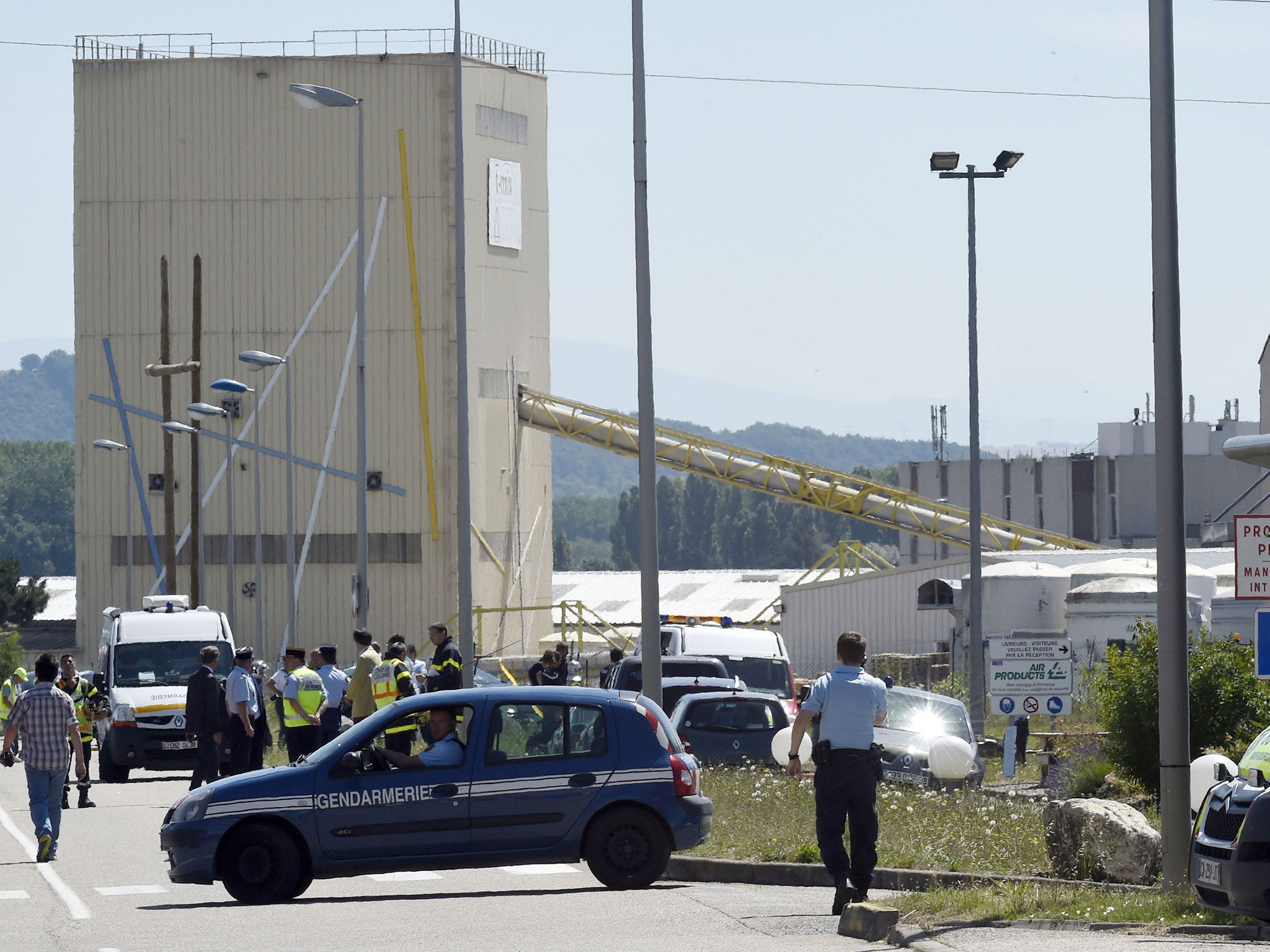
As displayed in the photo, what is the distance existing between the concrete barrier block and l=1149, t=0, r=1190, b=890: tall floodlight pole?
2.12m

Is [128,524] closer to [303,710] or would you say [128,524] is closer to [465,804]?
[303,710]

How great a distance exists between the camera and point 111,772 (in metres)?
28.4

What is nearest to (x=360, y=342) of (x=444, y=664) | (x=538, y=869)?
(x=444, y=664)

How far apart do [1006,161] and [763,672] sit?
359 inches

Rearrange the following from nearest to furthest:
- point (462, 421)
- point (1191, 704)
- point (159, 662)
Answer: point (1191, 704) → point (462, 421) → point (159, 662)

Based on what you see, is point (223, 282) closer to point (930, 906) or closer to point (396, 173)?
point (396, 173)

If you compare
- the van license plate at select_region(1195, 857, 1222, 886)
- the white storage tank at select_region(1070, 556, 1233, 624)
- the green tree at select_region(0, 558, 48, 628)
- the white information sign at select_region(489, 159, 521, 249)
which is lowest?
the green tree at select_region(0, 558, 48, 628)

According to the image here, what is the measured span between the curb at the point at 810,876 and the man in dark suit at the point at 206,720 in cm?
842

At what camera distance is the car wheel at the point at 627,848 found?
531 inches

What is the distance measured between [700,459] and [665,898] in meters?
49.4

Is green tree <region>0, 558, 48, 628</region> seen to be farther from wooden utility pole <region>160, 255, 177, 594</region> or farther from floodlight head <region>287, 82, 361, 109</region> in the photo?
floodlight head <region>287, 82, 361, 109</region>

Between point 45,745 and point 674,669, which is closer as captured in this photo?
point 45,745

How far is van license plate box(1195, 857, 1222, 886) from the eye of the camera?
10.2 m

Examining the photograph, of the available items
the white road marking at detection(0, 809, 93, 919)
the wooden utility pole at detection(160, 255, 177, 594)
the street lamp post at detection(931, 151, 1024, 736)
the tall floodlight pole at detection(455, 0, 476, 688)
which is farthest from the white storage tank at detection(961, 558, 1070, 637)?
the white road marking at detection(0, 809, 93, 919)
